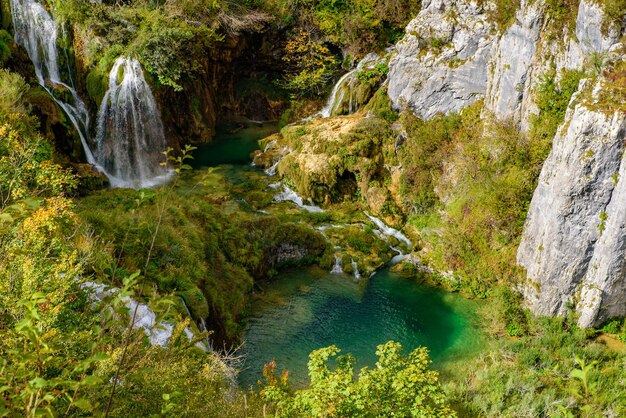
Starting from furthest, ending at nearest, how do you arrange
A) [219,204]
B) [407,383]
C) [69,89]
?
[69,89] < [219,204] < [407,383]

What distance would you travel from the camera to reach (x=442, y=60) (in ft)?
66.4

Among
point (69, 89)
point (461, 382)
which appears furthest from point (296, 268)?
point (69, 89)

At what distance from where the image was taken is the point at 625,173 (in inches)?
477

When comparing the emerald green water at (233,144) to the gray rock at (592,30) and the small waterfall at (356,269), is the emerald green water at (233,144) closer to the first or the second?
the small waterfall at (356,269)

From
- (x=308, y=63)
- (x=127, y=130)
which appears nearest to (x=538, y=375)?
(x=127, y=130)

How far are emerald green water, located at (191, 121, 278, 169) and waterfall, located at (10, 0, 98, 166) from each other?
5.38m

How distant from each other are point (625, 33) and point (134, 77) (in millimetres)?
19373

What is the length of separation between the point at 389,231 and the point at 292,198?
472 cm

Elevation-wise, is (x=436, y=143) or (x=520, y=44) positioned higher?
(x=520, y=44)

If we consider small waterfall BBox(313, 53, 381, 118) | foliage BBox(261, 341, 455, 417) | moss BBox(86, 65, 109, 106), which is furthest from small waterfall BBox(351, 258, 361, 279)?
moss BBox(86, 65, 109, 106)

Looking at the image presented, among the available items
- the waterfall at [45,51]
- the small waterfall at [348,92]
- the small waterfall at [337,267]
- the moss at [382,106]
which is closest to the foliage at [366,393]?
the small waterfall at [337,267]

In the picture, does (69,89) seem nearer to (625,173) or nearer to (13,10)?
(13,10)

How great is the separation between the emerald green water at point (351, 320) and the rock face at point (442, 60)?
8545 mm

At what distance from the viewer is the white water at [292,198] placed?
2031 cm
